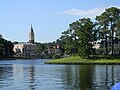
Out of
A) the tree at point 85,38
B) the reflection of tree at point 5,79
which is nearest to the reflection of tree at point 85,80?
the reflection of tree at point 5,79

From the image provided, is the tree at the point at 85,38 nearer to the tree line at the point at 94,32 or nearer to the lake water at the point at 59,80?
the tree line at the point at 94,32

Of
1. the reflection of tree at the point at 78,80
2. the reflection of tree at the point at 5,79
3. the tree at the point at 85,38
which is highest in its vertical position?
the tree at the point at 85,38

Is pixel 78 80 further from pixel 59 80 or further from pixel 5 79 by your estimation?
A: pixel 5 79

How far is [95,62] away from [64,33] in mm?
41680

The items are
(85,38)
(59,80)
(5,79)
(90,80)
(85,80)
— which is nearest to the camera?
(85,80)

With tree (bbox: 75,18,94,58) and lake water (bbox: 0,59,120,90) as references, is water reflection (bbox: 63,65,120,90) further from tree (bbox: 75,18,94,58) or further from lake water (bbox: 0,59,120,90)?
tree (bbox: 75,18,94,58)

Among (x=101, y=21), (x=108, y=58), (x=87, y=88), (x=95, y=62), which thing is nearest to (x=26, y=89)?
(x=87, y=88)

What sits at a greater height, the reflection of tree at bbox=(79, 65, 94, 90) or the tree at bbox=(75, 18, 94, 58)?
the tree at bbox=(75, 18, 94, 58)

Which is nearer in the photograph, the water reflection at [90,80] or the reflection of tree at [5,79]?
the water reflection at [90,80]

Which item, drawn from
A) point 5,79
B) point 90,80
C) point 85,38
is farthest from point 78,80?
point 85,38

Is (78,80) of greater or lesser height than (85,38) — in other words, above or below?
below

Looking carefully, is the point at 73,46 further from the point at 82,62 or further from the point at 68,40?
the point at 82,62

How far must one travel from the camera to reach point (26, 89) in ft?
99.2

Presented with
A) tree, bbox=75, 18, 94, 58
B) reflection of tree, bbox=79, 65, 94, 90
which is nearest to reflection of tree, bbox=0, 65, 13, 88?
reflection of tree, bbox=79, 65, 94, 90
